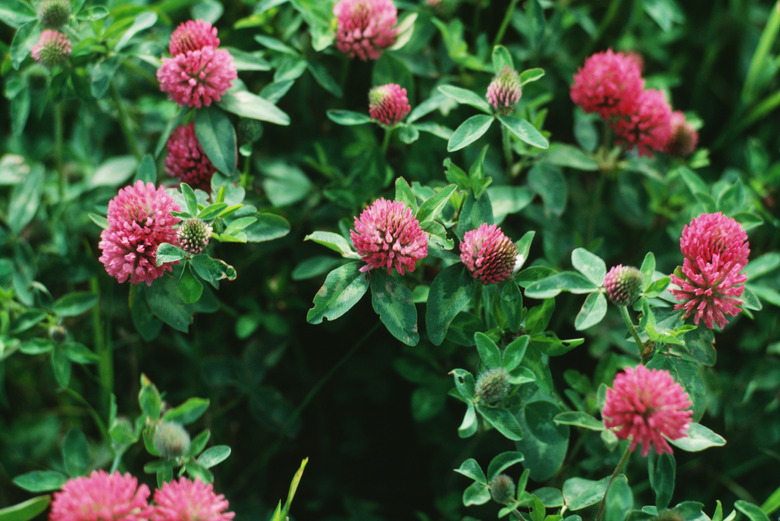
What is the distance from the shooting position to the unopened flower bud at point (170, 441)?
139 cm

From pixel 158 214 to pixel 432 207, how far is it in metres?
0.58

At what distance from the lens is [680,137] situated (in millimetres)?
1914

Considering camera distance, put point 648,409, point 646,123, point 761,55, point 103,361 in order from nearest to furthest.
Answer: point 648,409 → point 646,123 → point 103,361 → point 761,55

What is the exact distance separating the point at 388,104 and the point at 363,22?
264mm

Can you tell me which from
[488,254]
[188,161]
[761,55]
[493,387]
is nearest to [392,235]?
[488,254]

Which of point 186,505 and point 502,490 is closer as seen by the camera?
point 186,505

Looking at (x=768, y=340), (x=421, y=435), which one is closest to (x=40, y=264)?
(x=421, y=435)

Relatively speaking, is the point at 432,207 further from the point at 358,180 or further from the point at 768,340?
the point at 768,340

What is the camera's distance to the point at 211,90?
5.14ft

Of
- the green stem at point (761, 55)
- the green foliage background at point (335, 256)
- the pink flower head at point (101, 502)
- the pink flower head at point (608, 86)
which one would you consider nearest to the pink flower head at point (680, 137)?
the green foliage background at point (335, 256)

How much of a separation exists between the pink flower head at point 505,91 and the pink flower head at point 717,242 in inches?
19.3

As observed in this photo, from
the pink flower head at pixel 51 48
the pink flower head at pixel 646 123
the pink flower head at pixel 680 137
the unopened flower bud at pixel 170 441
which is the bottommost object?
the unopened flower bud at pixel 170 441

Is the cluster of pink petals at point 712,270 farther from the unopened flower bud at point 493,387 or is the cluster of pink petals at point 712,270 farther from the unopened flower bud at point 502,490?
the unopened flower bud at point 502,490

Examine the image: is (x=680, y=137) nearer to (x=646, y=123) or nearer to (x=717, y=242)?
(x=646, y=123)
